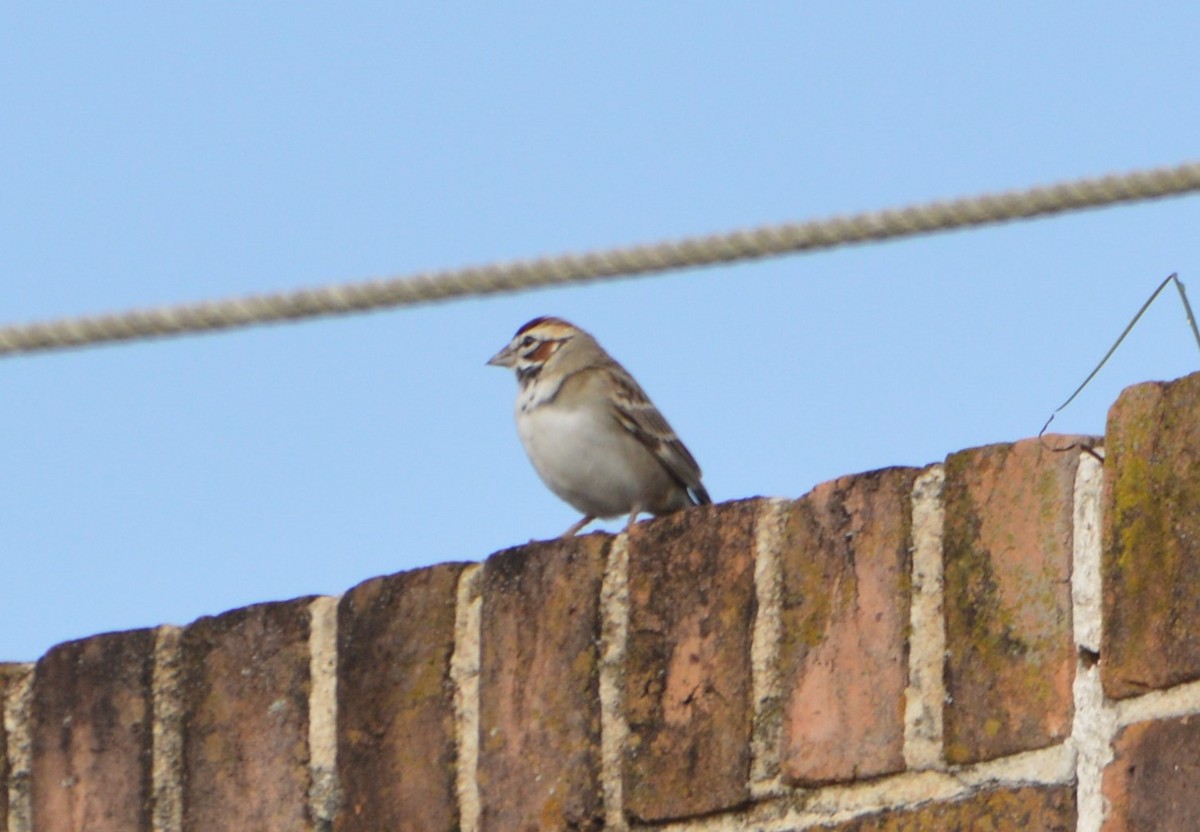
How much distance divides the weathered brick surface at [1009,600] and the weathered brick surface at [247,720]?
954 millimetres

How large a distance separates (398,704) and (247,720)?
0.24 meters

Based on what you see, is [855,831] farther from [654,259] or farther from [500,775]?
[654,259]

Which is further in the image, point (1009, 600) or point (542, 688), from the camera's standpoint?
point (542, 688)

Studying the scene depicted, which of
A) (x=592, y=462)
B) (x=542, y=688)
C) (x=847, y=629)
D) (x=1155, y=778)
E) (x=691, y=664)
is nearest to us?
(x=1155, y=778)

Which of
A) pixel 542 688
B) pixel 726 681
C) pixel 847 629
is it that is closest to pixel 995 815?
pixel 847 629

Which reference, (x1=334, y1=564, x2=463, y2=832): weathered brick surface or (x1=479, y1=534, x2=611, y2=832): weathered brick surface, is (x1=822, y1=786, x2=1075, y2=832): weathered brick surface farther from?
(x1=334, y1=564, x2=463, y2=832): weathered brick surface

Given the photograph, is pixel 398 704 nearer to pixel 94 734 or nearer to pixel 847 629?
pixel 94 734

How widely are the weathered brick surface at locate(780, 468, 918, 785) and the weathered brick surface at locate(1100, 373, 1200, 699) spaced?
0.89 feet

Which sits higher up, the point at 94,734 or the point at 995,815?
the point at 94,734

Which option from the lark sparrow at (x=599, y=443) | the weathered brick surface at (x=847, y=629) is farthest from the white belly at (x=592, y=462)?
the weathered brick surface at (x=847, y=629)

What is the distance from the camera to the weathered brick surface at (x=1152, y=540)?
8.36 feet

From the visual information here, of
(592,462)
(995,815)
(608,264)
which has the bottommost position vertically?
(995,815)

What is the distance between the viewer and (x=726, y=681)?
293 cm

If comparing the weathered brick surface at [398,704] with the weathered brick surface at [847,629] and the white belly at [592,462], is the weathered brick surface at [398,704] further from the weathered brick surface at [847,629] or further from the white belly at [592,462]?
the white belly at [592,462]
